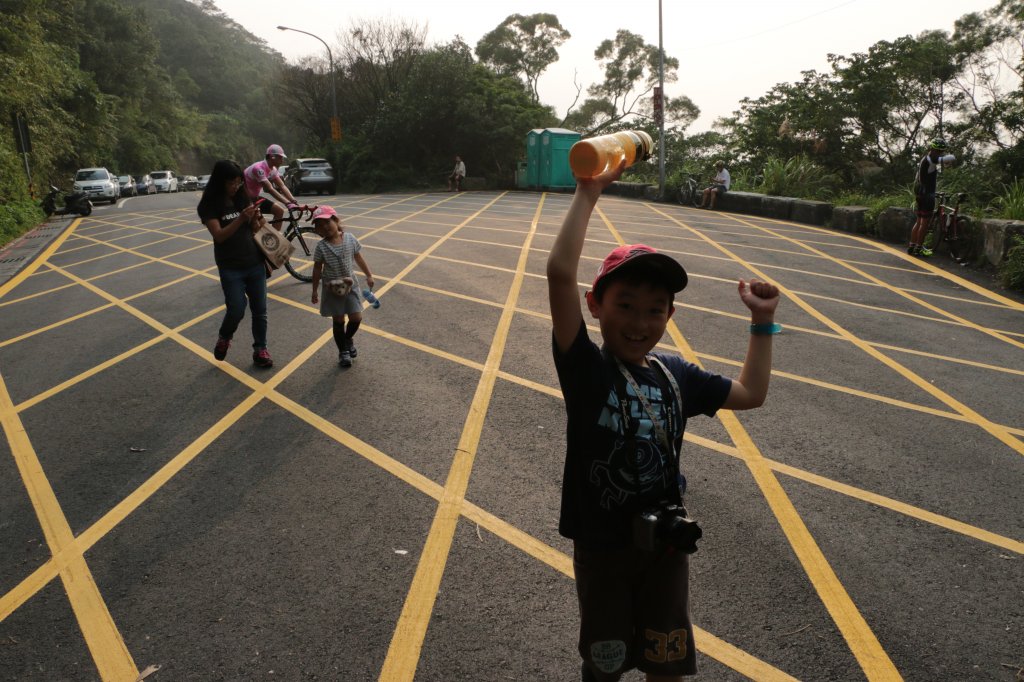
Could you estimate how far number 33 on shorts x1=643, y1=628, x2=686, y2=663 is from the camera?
6.34 ft

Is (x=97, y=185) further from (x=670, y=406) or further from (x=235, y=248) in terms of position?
(x=670, y=406)

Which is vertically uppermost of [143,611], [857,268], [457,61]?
[457,61]

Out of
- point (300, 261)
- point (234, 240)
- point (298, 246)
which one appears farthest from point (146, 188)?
point (234, 240)

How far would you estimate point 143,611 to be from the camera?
3.05 metres

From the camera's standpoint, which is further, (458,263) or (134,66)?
(134,66)

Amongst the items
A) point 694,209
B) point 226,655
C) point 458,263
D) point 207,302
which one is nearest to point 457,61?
point 694,209

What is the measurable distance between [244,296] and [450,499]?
3.39 metres

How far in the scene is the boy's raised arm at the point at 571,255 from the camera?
Result: 5.60 ft

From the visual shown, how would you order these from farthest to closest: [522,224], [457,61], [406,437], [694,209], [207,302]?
[457,61] < [694,209] < [522,224] < [207,302] < [406,437]

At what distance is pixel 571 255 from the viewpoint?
1.75 metres

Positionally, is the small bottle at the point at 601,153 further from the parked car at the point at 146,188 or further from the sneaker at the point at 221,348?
the parked car at the point at 146,188

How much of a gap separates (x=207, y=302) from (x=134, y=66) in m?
59.2

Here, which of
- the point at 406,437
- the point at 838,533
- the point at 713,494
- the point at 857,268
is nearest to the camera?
the point at 838,533

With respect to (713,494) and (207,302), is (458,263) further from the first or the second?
(713,494)
